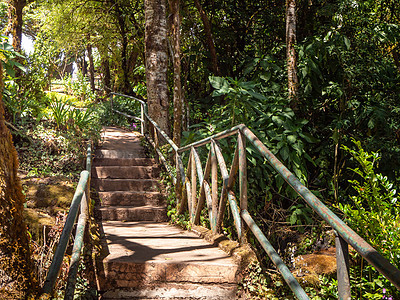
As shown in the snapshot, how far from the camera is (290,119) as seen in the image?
521cm

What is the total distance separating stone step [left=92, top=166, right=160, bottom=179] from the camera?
6.68m

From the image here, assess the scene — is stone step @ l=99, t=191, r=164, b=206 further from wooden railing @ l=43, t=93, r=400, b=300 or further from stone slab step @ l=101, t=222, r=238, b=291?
stone slab step @ l=101, t=222, r=238, b=291

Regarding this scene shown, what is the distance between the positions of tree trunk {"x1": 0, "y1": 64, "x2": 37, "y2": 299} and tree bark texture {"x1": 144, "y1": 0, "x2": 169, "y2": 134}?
5.75 metres

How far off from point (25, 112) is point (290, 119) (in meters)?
4.56

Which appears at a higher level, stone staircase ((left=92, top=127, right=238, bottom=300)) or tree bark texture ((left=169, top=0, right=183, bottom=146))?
Result: tree bark texture ((left=169, top=0, right=183, bottom=146))

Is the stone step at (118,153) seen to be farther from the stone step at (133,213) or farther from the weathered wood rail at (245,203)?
the stone step at (133,213)

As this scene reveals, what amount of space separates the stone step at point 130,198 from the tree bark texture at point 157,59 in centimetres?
182

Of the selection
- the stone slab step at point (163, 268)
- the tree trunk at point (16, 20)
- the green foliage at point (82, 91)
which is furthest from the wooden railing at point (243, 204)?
the green foliage at point (82, 91)

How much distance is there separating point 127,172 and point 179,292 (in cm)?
434

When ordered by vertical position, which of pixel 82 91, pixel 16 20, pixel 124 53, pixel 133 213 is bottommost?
pixel 133 213

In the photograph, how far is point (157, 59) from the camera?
7.28m

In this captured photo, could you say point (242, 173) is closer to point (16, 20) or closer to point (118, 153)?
point (118, 153)

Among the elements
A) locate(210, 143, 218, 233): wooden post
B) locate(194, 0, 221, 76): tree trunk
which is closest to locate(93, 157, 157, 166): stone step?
locate(194, 0, 221, 76): tree trunk

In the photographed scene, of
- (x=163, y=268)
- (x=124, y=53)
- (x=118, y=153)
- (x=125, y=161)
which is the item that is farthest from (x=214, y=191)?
(x=124, y=53)
